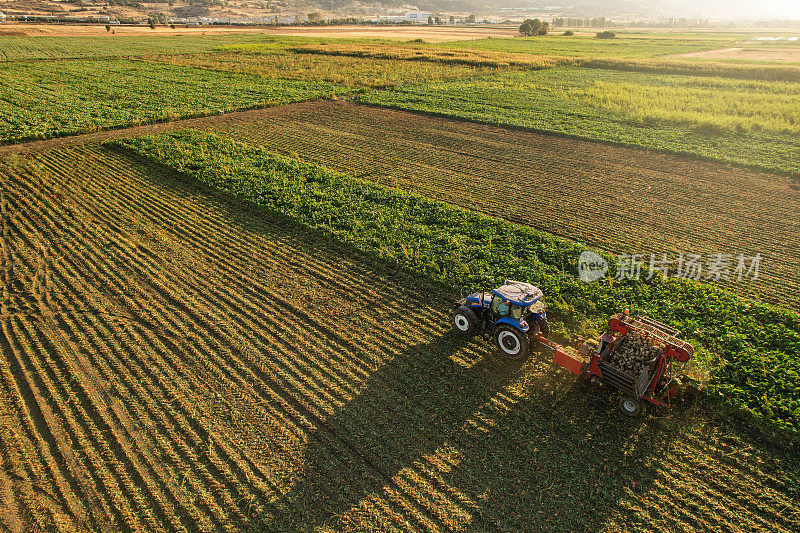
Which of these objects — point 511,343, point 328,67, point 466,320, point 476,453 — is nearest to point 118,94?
point 328,67

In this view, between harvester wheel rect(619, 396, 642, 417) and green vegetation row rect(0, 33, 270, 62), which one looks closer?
harvester wheel rect(619, 396, 642, 417)

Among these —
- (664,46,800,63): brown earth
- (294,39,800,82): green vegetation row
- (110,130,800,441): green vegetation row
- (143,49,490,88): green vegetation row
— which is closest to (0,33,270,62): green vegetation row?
(143,49,490,88): green vegetation row

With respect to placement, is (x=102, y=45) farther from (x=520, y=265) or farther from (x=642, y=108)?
(x=520, y=265)

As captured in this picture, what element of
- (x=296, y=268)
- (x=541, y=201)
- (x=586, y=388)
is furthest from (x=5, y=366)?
(x=541, y=201)

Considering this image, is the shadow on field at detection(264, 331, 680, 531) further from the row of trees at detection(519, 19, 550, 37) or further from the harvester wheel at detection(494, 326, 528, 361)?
the row of trees at detection(519, 19, 550, 37)

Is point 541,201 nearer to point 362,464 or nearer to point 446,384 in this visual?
point 446,384
